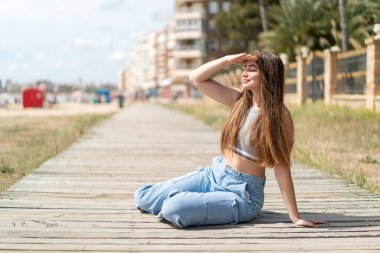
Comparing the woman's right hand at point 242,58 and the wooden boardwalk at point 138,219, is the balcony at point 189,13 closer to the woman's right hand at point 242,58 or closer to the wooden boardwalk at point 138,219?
the wooden boardwalk at point 138,219

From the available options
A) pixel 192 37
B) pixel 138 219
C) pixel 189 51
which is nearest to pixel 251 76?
pixel 138 219

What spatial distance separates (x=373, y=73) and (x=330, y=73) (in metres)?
4.06

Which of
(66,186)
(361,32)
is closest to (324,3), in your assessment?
(361,32)

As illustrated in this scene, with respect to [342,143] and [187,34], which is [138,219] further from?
[187,34]

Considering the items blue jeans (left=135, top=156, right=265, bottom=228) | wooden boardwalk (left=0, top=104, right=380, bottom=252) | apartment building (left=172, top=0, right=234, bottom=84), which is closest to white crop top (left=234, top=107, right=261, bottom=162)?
blue jeans (left=135, top=156, right=265, bottom=228)

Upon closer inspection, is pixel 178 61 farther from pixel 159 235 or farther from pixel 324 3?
pixel 159 235

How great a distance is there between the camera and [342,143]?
9.88m

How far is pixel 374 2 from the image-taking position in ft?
72.0

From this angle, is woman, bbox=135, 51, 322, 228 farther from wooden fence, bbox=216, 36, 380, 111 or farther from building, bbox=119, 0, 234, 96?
building, bbox=119, 0, 234, 96

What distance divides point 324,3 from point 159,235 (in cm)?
2611

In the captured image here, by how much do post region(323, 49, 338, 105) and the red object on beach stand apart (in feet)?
108

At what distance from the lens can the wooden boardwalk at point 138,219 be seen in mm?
3312

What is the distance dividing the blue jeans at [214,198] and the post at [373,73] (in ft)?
35.7

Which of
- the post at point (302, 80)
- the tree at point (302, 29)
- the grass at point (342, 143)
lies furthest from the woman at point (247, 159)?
the tree at point (302, 29)
